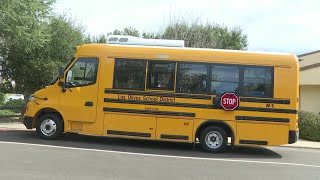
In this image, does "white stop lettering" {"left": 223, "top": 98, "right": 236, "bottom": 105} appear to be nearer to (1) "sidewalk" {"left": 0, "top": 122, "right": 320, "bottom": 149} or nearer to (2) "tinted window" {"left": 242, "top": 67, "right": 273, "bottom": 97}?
(2) "tinted window" {"left": 242, "top": 67, "right": 273, "bottom": 97}

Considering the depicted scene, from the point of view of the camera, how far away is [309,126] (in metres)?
18.2

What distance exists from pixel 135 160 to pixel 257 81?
435 centimetres


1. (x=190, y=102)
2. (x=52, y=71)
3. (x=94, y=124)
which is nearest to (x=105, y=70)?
(x=94, y=124)

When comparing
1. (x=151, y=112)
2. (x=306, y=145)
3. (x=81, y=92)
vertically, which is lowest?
(x=306, y=145)

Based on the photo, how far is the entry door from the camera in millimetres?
13148

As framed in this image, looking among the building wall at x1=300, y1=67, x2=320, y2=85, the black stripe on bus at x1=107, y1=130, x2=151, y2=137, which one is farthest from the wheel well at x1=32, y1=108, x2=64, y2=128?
the building wall at x1=300, y1=67, x2=320, y2=85

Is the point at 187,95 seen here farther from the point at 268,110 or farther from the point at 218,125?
the point at 268,110

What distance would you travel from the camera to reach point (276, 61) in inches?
499

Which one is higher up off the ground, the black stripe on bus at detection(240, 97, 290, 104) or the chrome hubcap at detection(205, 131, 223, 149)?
the black stripe on bus at detection(240, 97, 290, 104)

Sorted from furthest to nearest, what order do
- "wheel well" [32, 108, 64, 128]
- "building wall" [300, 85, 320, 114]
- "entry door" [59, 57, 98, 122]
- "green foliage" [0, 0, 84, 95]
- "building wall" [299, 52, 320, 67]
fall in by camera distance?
1. "building wall" [299, 52, 320, 67]
2. "building wall" [300, 85, 320, 114]
3. "green foliage" [0, 0, 84, 95]
4. "wheel well" [32, 108, 64, 128]
5. "entry door" [59, 57, 98, 122]

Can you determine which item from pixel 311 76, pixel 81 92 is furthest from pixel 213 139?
pixel 311 76

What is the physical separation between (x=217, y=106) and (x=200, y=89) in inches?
27.2

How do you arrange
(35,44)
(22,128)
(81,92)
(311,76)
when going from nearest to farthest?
(81,92)
(22,128)
(35,44)
(311,76)

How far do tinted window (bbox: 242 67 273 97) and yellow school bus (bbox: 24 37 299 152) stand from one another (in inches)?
1.1
